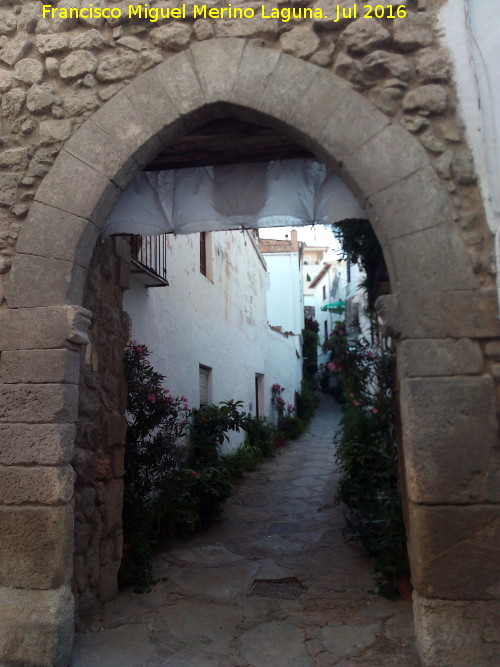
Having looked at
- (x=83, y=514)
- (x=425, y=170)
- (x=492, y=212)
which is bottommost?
(x=83, y=514)

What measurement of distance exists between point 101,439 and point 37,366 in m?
0.97

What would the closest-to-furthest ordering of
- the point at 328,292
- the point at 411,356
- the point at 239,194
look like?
1. the point at 411,356
2. the point at 239,194
3. the point at 328,292

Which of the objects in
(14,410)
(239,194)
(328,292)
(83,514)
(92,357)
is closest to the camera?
(14,410)

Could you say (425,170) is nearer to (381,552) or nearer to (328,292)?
(381,552)

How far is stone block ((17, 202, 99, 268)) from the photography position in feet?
9.63

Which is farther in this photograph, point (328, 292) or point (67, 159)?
point (328, 292)

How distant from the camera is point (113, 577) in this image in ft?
12.1

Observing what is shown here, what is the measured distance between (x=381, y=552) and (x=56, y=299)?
8.54ft

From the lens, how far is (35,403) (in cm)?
282

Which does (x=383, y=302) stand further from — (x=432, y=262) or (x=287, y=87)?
(x=287, y=87)

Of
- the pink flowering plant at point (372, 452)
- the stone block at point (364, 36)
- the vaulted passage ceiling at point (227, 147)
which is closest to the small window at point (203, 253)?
the pink flowering plant at point (372, 452)

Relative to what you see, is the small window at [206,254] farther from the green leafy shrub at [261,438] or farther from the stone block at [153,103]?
the stone block at [153,103]

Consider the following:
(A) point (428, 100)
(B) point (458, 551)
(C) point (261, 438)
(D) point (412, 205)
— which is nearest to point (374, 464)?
(B) point (458, 551)

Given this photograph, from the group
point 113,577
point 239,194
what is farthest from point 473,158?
point 113,577
